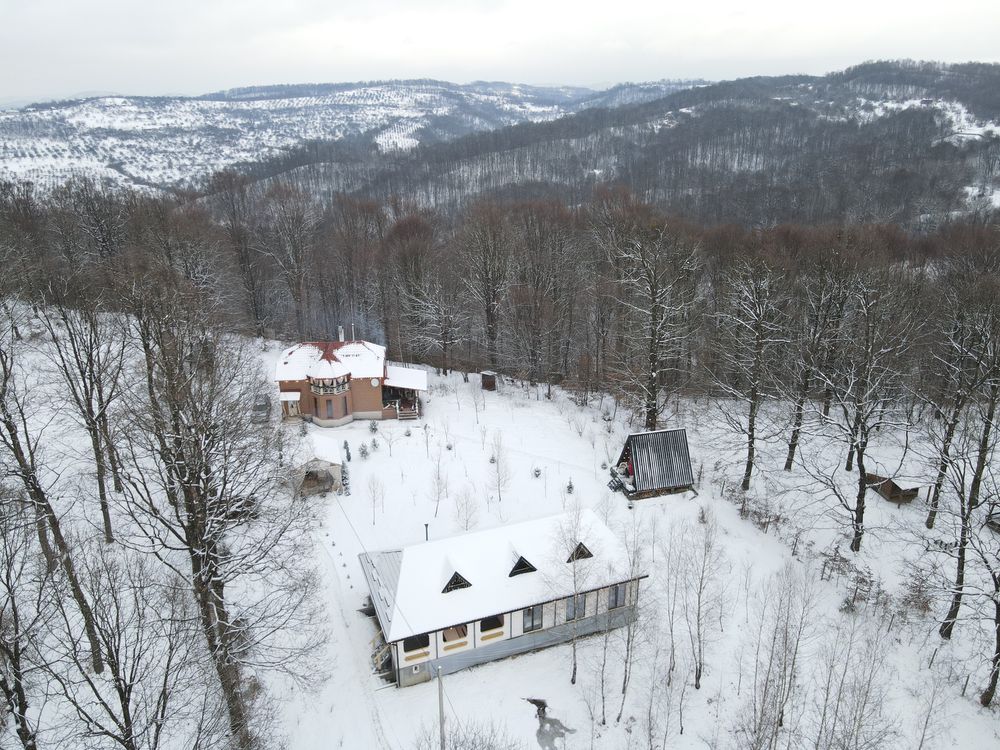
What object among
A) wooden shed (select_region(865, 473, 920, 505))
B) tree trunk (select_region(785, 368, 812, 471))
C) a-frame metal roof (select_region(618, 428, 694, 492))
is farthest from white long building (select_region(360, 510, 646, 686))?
wooden shed (select_region(865, 473, 920, 505))

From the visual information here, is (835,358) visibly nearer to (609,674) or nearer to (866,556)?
(866,556)

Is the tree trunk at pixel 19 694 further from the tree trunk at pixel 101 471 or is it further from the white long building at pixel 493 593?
the white long building at pixel 493 593

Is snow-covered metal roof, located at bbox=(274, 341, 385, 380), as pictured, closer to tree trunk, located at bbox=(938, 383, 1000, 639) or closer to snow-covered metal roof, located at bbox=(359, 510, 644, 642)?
snow-covered metal roof, located at bbox=(359, 510, 644, 642)

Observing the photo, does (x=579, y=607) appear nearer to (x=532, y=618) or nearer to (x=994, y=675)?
(x=532, y=618)

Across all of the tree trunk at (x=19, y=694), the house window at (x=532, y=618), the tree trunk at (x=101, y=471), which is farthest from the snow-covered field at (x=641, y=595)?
the tree trunk at (x=101, y=471)

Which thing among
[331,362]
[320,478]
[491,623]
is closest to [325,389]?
[331,362]
